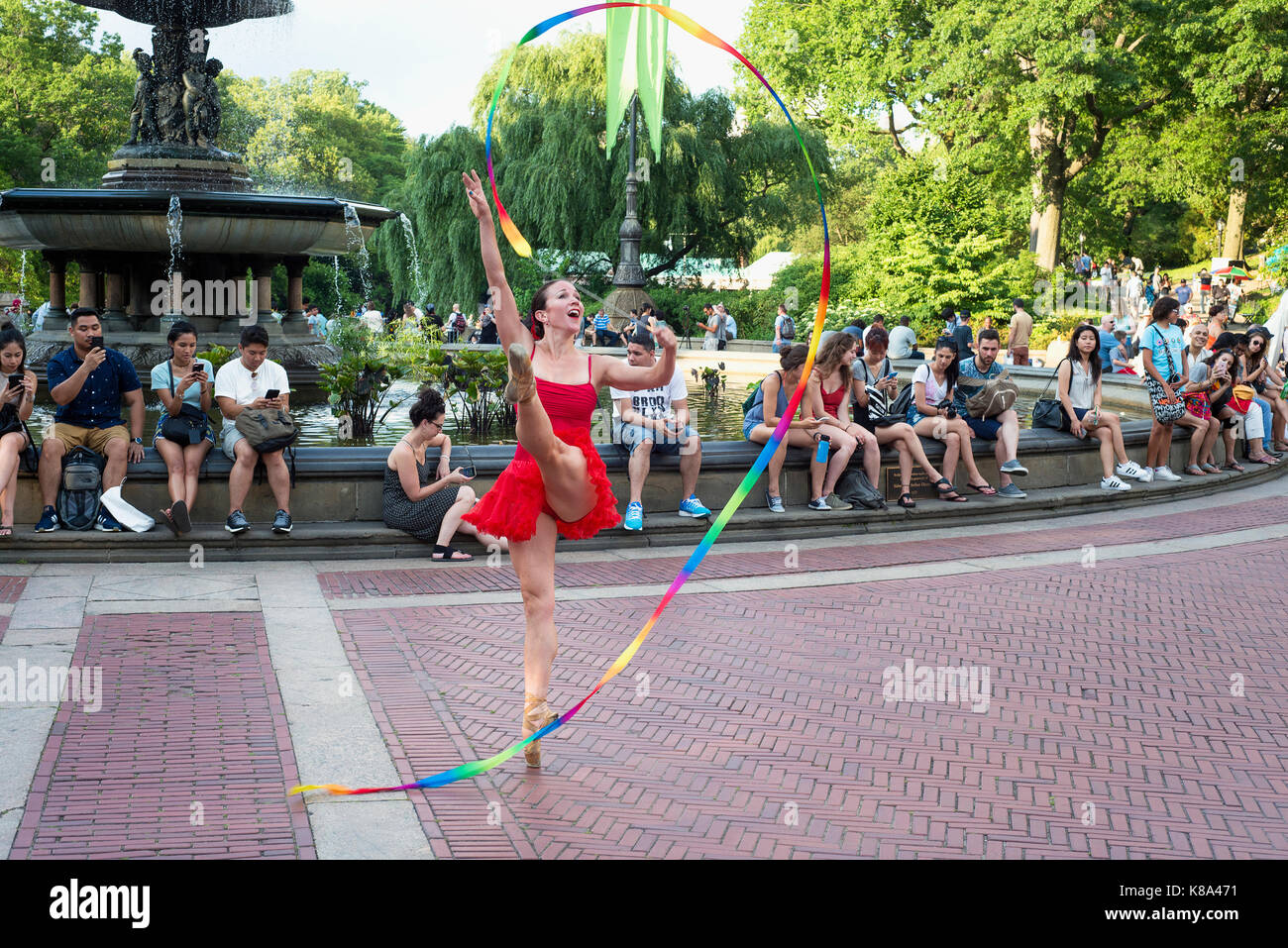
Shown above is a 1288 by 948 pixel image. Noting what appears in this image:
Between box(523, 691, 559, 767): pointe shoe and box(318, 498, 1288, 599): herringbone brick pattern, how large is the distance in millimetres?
3146

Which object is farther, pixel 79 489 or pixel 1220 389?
pixel 1220 389

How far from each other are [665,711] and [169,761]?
227cm

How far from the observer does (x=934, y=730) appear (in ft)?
18.6

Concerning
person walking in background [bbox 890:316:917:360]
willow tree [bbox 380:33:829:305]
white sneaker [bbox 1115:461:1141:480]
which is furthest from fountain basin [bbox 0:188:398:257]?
willow tree [bbox 380:33:829:305]

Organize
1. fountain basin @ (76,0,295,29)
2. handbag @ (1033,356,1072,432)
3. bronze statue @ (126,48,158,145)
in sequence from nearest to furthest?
handbag @ (1033,356,1072,432) → fountain basin @ (76,0,295,29) → bronze statue @ (126,48,158,145)

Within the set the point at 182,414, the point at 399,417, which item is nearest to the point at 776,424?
the point at 182,414

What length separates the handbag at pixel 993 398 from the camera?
451 inches

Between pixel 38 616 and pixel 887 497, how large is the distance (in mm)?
7179

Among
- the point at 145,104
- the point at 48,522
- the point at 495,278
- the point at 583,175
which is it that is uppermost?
the point at 583,175

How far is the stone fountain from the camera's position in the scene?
14766mm

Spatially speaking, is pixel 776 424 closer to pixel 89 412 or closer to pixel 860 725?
pixel 860 725

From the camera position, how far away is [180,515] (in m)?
8.71

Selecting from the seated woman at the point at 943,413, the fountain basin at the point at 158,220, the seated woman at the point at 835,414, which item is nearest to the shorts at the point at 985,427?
the seated woman at the point at 943,413

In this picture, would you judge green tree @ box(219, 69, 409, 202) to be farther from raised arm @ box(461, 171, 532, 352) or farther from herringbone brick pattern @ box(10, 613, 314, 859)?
raised arm @ box(461, 171, 532, 352)
